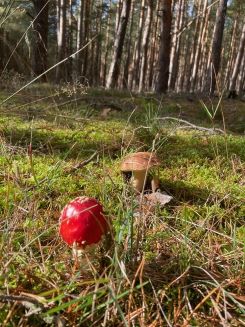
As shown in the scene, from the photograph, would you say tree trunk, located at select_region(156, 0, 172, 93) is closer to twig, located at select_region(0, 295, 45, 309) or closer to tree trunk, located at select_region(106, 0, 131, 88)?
tree trunk, located at select_region(106, 0, 131, 88)

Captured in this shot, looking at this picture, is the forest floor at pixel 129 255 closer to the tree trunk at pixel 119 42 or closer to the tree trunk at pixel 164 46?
the tree trunk at pixel 164 46

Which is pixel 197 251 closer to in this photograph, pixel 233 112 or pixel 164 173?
pixel 164 173

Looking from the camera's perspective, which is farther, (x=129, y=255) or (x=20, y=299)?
(x=129, y=255)

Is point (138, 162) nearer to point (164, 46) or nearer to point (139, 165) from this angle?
point (139, 165)

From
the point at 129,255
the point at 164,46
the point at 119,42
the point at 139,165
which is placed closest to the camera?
the point at 129,255

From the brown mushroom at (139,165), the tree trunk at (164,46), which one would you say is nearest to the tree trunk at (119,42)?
the tree trunk at (164,46)

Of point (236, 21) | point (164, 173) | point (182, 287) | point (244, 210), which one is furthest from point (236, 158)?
point (236, 21)

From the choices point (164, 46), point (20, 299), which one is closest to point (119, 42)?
point (164, 46)
